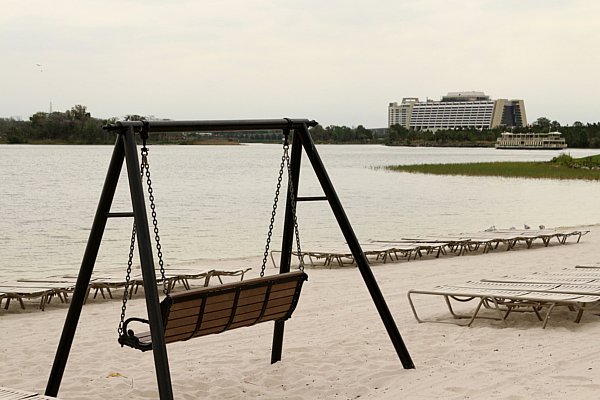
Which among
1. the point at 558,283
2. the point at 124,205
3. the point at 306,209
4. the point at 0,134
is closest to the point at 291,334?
the point at 558,283

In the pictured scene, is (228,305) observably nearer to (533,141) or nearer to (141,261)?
(141,261)

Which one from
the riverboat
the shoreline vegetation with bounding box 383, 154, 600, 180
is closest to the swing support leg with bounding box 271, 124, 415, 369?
the shoreline vegetation with bounding box 383, 154, 600, 180

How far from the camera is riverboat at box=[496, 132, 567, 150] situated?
6742 inches

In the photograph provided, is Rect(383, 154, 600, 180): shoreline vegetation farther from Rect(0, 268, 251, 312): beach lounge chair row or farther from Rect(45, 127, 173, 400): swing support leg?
Rect(45, 127, 173, 400): swing support leg

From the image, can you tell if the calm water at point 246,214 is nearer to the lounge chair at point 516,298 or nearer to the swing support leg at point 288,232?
the lounge chair at point 516,298

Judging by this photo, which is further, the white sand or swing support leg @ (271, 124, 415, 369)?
swing support leg @ (271, 124, 415, 369)

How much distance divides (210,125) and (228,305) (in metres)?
1.30

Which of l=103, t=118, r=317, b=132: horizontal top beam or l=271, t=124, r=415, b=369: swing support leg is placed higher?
l=103, t=118, r=317, b=132: horizontal top beam

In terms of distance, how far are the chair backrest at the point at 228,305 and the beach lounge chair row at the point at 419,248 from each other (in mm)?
8473

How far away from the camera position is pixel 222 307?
586cm

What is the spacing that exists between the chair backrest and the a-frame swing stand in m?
0.31

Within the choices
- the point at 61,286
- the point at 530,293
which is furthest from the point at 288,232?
the point at 61,286

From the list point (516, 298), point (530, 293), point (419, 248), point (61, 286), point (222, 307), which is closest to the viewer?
point (222, 307)

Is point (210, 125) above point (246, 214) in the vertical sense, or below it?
above
